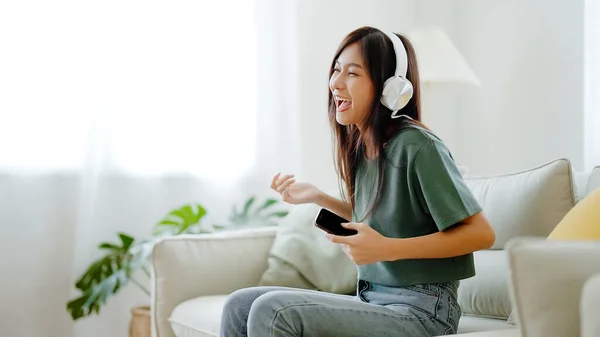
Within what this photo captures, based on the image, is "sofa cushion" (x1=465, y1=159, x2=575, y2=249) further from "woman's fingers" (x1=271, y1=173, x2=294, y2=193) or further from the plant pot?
the plant pot

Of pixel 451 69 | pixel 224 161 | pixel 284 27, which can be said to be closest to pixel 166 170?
pixel 224 161

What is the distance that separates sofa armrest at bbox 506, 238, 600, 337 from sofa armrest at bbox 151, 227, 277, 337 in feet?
4.48

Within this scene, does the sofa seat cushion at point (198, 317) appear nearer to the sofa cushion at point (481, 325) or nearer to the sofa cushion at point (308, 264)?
the sofa cushion at point (308, 264)

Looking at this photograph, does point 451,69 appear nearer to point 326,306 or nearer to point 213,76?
point 213,76

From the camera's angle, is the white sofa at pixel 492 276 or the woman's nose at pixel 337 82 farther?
the woman's nose at pixel 337 82

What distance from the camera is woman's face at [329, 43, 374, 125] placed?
1.53 metres

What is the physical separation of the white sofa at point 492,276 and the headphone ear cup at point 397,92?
374 mm

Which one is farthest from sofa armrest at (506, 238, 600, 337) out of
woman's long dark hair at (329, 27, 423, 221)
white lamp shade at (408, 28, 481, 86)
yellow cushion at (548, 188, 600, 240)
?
white lamp shade at (408, 28, 481, 86)

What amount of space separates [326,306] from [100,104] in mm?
1879

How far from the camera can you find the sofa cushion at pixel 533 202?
69.9 inches

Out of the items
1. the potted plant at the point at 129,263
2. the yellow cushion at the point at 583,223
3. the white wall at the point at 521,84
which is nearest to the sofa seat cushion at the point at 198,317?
the potted plant at the point at 129,263

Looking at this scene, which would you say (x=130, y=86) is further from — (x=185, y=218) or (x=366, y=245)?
(x=366, y=245)

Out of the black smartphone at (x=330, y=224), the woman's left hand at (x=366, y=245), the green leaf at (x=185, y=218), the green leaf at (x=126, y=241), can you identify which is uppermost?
the black smartphone at (x=330, y=224)

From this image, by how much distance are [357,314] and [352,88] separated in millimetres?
474
